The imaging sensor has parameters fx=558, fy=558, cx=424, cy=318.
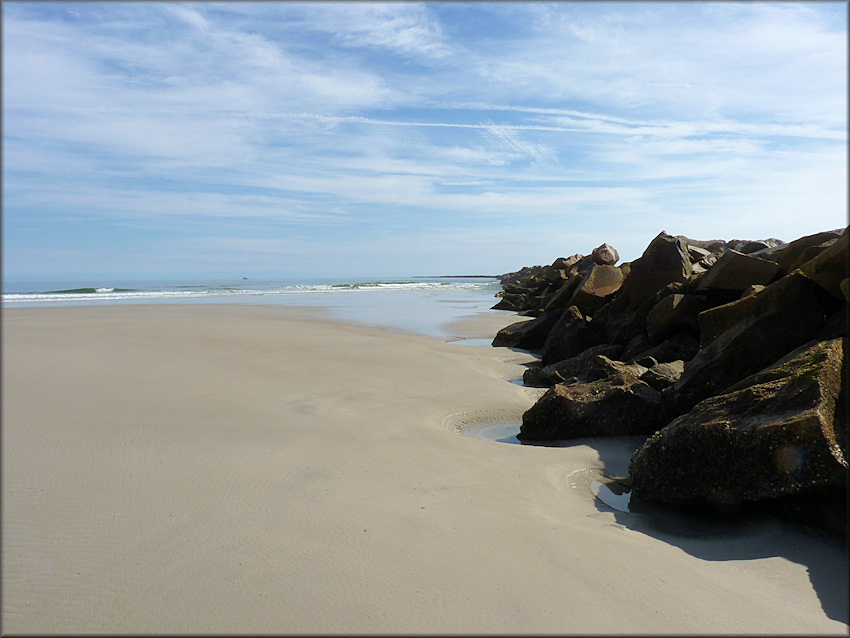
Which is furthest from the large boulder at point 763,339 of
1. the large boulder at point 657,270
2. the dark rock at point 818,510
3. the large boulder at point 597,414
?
the large boulder at point 657,270

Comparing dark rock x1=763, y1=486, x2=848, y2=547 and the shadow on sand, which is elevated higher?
dark rock x1=763, y1=486, x2=848, y2=547

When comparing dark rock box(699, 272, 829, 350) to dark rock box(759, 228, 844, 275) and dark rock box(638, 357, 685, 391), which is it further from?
dark rock box(759, 228, 844, 275)

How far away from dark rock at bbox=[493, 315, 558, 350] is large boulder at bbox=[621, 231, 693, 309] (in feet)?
8.60

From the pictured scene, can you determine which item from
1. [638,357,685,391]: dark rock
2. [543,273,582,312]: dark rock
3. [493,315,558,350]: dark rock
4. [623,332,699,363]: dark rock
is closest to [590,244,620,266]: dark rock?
[543,273,582,312]: dark rock

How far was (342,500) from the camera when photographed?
442 centimetres

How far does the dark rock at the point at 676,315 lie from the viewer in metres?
8.49

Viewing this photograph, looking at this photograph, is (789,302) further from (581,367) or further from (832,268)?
(581,367)

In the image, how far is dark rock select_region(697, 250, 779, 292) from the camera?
7816 millimetres

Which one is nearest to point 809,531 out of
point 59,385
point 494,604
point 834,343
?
point 834,343

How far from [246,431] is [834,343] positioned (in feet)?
18.6

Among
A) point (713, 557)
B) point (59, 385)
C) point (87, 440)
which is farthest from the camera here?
point (59, 385)

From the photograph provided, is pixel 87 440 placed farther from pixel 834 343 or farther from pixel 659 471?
pixel 834 343

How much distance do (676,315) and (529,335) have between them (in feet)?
16.4

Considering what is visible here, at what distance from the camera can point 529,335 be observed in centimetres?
1333
